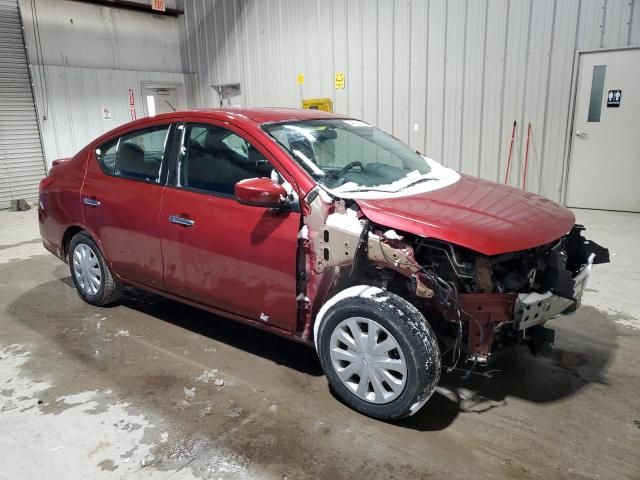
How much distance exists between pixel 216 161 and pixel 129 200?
0.79m

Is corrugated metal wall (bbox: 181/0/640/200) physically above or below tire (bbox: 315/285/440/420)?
above

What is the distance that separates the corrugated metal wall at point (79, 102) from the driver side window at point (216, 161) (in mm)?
7275

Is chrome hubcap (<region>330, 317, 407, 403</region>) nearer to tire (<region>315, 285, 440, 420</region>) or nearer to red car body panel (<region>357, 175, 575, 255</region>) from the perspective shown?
tire (<region>315, 285, 440, 420</region>)

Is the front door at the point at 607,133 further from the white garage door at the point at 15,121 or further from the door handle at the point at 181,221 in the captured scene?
the white garage door at the point at 15,121

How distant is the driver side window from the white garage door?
23.5ft

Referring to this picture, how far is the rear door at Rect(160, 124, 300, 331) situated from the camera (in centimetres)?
272

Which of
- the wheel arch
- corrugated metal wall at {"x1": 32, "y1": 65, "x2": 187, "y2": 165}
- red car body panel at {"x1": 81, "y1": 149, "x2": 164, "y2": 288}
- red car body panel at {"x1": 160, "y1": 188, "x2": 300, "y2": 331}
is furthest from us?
corrugated metal wall at {"x1": 32, "y1": 65, "x2": 187, "y2": 165}

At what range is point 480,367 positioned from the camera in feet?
10.0

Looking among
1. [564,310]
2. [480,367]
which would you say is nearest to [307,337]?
[480,367]

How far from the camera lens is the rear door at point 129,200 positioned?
332 centimetres

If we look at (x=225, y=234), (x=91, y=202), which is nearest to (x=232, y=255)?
(x=225, y=234)

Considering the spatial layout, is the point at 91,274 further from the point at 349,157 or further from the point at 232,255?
the point at 349,157

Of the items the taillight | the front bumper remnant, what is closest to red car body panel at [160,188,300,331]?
the front bumper remnant

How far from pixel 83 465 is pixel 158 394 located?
0.60 metres
